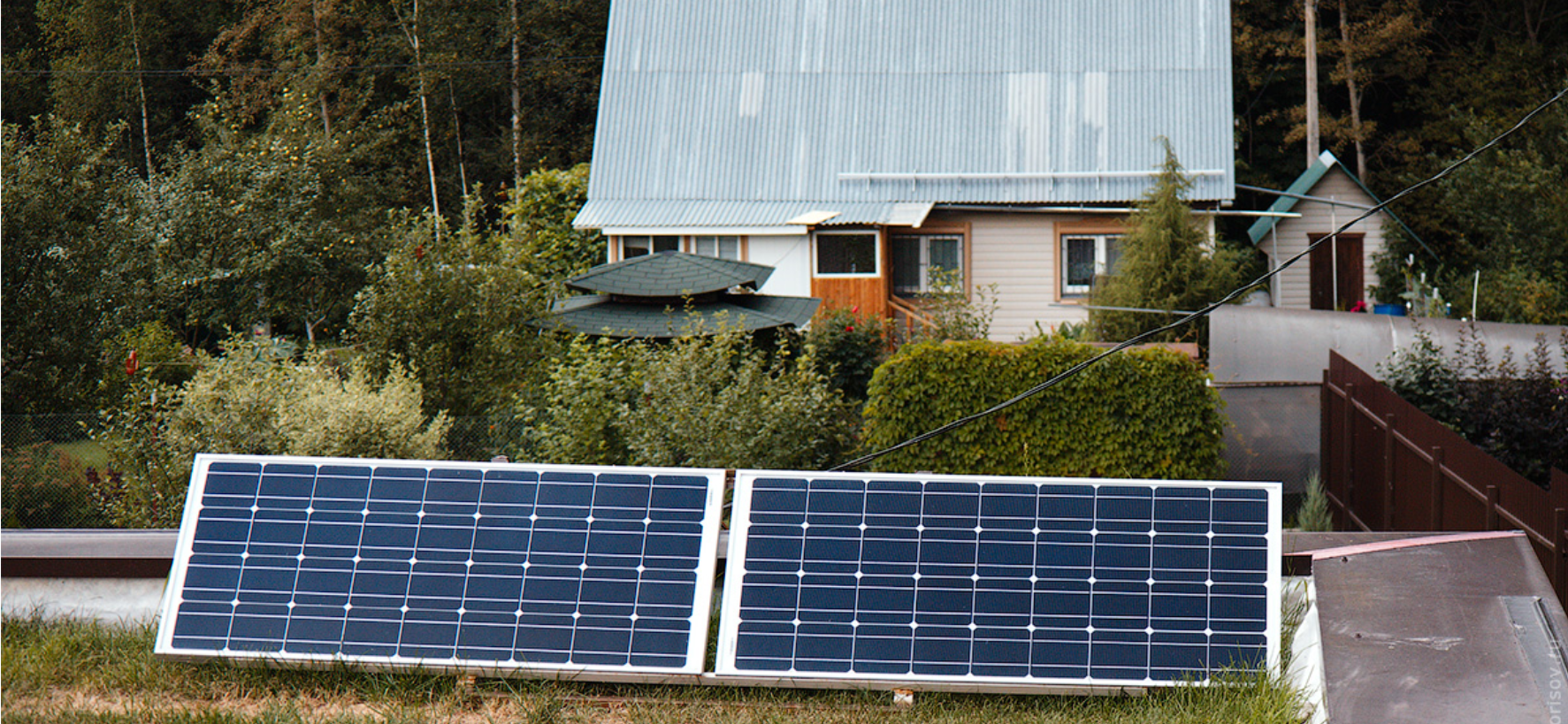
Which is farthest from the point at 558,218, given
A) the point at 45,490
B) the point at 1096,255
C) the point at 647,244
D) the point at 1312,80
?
the point at 1312,80

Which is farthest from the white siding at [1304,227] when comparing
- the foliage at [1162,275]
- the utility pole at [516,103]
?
the utility pole at [516,103]

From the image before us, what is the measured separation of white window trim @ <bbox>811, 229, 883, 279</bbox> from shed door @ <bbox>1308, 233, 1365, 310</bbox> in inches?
469

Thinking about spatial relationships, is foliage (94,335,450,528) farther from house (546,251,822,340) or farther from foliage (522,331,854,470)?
house (546,251,822,340)

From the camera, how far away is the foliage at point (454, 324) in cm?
1267

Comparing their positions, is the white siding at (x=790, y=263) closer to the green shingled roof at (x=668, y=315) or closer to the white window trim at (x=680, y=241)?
the white window trim at (x=680, y=241)

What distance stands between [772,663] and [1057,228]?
63.2 ft

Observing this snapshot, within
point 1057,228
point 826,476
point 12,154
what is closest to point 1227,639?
point 826,476

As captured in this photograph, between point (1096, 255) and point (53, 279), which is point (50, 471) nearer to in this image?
point (53, 279)

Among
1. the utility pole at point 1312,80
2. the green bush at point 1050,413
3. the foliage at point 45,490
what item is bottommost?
the foliage at point 45,490

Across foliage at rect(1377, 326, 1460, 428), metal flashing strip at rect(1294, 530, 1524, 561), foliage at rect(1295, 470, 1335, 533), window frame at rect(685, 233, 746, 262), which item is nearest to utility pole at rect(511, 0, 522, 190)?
window frame at rect(685, 233, 746, 262)

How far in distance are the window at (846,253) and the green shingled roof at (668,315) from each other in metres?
7.15

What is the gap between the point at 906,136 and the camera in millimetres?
24531

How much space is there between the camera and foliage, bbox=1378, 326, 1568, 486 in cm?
996

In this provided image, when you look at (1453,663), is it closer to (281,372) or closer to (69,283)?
(281,372)
